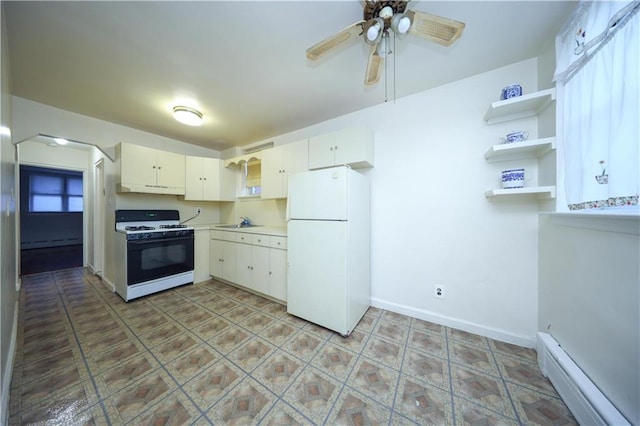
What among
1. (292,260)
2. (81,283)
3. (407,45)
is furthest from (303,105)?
(81,283)

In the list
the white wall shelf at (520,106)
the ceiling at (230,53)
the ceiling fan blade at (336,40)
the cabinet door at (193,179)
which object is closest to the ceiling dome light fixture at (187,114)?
the ceiling at (230,53)

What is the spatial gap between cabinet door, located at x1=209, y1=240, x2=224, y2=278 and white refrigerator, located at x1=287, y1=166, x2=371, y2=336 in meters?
1.57

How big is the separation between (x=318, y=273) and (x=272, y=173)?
1693 mm

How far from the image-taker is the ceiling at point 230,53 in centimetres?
Answer: 133

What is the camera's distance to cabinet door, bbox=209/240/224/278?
129 inches

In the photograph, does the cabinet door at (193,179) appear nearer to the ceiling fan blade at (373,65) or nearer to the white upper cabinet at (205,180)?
the white upper cabinet at (205,180)

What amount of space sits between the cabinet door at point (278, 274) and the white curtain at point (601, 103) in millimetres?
2482

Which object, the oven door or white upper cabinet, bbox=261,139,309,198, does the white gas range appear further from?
white upper cabinet, bbox=261,139,309,198

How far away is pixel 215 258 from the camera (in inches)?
132

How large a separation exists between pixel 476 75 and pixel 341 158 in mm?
1478

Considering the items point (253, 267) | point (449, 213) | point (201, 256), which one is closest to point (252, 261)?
point (253, 267)

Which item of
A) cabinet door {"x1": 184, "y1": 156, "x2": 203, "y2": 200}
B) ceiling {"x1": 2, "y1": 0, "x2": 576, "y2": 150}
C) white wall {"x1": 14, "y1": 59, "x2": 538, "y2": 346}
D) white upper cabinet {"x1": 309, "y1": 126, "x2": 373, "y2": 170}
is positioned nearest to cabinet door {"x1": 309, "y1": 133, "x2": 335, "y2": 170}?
white upper cabinet {"x1": 309, "y1": 126, "x2": 373, "y2": 170}

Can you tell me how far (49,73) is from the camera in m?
1.91

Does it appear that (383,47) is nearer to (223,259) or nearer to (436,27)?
(436,27)
